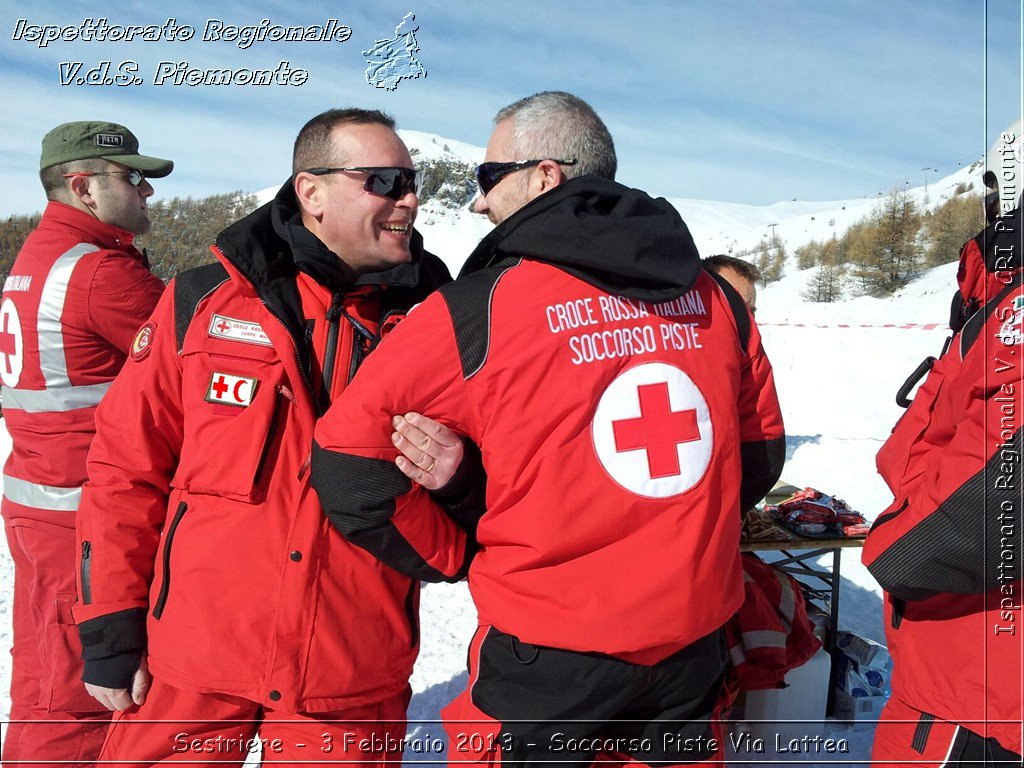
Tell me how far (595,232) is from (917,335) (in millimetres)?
14053

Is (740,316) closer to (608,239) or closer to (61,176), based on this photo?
(608,239)

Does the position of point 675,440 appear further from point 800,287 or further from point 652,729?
point 800,287

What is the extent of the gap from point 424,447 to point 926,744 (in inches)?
52.7

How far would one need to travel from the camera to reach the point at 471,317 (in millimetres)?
1453

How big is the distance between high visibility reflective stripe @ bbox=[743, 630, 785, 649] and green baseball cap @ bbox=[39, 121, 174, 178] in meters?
3.02

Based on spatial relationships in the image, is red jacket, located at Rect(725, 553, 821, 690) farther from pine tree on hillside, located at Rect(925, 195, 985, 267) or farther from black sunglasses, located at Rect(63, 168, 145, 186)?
pine tree on hillside, located at Rect(925, 195, 985, 267)

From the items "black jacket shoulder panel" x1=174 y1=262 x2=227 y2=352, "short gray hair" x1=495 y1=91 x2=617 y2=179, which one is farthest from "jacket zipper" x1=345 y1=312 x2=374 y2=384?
"short gray hair" x1=495 y1=91 x2=617 y2=179

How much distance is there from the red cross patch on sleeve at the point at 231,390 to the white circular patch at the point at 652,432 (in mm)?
868

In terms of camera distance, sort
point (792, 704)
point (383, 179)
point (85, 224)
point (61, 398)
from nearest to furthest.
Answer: point (383, 179) → point (61, 398) → point (85, 224) → point (792, 704)

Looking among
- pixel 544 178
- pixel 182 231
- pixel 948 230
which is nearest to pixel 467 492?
→ pixel 544 178

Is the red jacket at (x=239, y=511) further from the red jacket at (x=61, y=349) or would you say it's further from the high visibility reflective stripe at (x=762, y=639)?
the high visibility reflective stripe at (x=762, y=639)

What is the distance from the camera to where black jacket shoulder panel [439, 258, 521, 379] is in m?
1.44

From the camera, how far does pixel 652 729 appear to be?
1562 millimetres

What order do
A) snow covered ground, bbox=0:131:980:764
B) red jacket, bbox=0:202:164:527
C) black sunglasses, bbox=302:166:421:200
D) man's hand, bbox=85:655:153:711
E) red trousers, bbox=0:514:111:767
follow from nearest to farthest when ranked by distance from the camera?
man's hand, bbox=85:655:153:711
black sunglasses, bbox=302:166:421:200
red trousers, bbox=0:514:111:767
red jacket, bbox=0:202:164:527
snow covered ground, bbox=0:131:980:764
